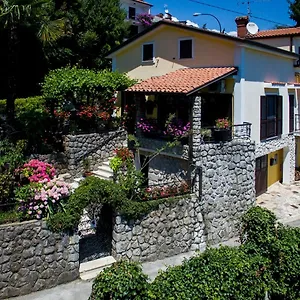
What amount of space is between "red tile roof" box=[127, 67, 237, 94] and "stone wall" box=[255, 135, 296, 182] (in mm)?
4702

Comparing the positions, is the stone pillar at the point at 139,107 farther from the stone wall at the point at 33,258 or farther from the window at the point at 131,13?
the window at the point at 131,13

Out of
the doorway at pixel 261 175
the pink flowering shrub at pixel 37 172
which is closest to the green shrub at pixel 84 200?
the pink flowering shrub at pixel 37 172

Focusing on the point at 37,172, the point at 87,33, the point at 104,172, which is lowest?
the point at 104,172

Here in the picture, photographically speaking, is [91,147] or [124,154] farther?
[91,147]

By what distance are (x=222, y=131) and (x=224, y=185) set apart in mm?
2309

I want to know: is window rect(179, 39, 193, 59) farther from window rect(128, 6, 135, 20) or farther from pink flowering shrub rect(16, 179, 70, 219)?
window rect(128, 6, 135, 20)

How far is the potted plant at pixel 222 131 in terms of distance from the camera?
16953mm

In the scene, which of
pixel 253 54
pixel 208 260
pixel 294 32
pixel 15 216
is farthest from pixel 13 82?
pixel 294 32

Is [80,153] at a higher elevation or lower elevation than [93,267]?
higher

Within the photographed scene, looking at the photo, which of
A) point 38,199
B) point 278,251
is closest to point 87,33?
point 38,199

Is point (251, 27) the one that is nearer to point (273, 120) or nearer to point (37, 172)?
point (273, 120)

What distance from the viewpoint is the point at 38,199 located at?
472 inches

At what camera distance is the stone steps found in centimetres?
1262

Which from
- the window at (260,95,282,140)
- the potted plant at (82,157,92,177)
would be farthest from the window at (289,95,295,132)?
the potted plant at (82,157,92,177)
